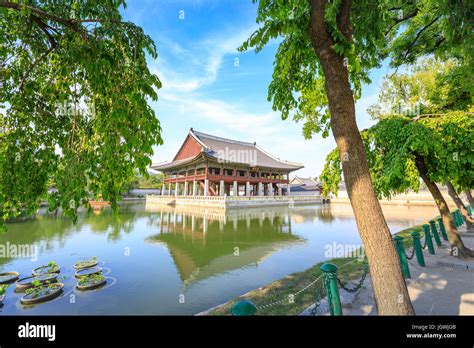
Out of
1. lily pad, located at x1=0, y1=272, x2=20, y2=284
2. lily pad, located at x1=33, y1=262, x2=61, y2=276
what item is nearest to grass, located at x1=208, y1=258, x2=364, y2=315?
lily pad, located at x1=33, y1=262, x2=61, y2=276

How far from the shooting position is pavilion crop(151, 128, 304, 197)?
31.6 meters

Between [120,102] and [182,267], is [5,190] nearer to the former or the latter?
[120,102]

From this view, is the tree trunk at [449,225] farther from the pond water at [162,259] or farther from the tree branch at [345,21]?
the tree branch at [345,21]

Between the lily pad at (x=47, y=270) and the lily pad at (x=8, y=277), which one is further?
the lily pad at (x=47, y=270)

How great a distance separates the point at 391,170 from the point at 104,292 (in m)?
7.46

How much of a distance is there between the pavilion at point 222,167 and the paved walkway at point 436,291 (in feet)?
82.7

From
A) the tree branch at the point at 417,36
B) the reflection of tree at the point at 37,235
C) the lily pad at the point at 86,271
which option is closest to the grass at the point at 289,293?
the lily pad at the point at 86,271

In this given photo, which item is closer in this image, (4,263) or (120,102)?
(120,102)

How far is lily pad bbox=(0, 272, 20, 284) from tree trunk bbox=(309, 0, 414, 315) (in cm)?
887

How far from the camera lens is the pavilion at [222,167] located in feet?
104

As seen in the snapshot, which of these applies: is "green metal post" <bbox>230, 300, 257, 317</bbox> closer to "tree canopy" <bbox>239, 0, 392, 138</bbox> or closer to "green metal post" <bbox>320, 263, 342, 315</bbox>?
"green metal post" <bbox>320, 263, 342, 315</bbox>

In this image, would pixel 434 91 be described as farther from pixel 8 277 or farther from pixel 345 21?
pixel 8 277

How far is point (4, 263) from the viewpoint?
26.2 ft
